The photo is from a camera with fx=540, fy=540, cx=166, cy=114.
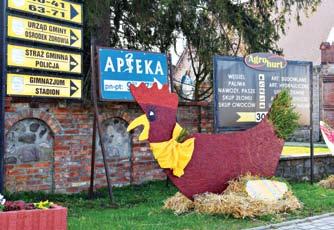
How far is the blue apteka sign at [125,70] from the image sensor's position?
9.70 meters

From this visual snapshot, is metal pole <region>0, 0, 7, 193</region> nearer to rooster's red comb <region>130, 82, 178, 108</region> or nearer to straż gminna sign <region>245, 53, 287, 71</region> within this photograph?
rooster's red comb <region>130, 82, 178, 108</region>

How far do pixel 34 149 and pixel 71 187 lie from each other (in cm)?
101

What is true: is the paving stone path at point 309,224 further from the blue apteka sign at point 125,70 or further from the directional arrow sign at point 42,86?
the blue apteka sign at point 125,70

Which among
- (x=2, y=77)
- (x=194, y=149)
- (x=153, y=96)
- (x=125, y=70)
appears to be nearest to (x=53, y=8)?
(x=2, y=77)

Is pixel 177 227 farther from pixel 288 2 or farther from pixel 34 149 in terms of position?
pixel 288 2

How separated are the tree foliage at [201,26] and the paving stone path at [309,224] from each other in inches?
218

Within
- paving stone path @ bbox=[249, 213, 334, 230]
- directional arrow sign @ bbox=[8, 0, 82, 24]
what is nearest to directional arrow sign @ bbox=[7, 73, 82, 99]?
directional arrow sign @ bbox=[8, 0, 82, 24]

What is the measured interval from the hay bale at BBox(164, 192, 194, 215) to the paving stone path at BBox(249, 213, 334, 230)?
54.8 inches

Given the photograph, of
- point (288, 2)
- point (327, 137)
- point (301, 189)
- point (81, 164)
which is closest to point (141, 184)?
point (81, 164)

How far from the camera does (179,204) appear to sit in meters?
8.07

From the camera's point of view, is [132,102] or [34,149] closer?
[34,149]

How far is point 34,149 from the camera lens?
9.00 metres

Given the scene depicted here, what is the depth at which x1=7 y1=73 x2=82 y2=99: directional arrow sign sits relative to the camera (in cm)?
814

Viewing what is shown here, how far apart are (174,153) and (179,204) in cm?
81
